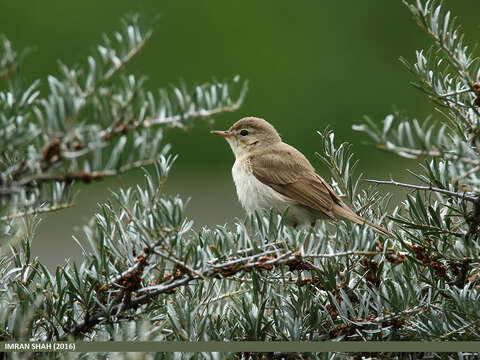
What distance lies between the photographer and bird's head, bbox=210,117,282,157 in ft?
12.0

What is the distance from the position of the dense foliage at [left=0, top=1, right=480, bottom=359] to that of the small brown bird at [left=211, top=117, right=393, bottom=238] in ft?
4.66

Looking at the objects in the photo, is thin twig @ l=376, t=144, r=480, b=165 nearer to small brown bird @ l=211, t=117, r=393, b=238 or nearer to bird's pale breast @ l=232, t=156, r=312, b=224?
small brown bird @ l=211, t=117, r=393, b=238

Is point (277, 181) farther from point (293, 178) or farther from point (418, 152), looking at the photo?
point (418, 152)

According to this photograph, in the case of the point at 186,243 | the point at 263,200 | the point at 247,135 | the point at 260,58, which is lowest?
the point at 186,243

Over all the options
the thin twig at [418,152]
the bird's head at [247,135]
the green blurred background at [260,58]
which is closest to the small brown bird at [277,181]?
the bird's head at [247,135]

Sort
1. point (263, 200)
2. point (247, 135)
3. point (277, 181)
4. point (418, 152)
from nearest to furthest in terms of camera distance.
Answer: point (418, 152)
point (263, 200)
point (277, 181)
point (247, 135)

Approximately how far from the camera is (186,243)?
1.22 metres

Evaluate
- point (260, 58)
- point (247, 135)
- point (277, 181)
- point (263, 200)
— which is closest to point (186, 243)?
point (263, 200)

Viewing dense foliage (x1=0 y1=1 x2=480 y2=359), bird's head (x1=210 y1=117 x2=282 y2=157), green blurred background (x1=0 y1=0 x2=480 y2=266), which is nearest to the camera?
dense foliage (x1=0 y1=1 x2=480 y2=359)

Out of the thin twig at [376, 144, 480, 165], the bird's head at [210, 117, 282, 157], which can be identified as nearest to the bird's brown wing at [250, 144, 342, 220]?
the bird's head at [210, 117, 282, 157]

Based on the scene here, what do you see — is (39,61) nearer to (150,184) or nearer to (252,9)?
(252,9)

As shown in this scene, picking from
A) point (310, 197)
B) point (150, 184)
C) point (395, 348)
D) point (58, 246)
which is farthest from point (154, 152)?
point (58, 246)

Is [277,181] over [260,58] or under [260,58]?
under

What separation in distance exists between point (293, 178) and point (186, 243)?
2112mm
